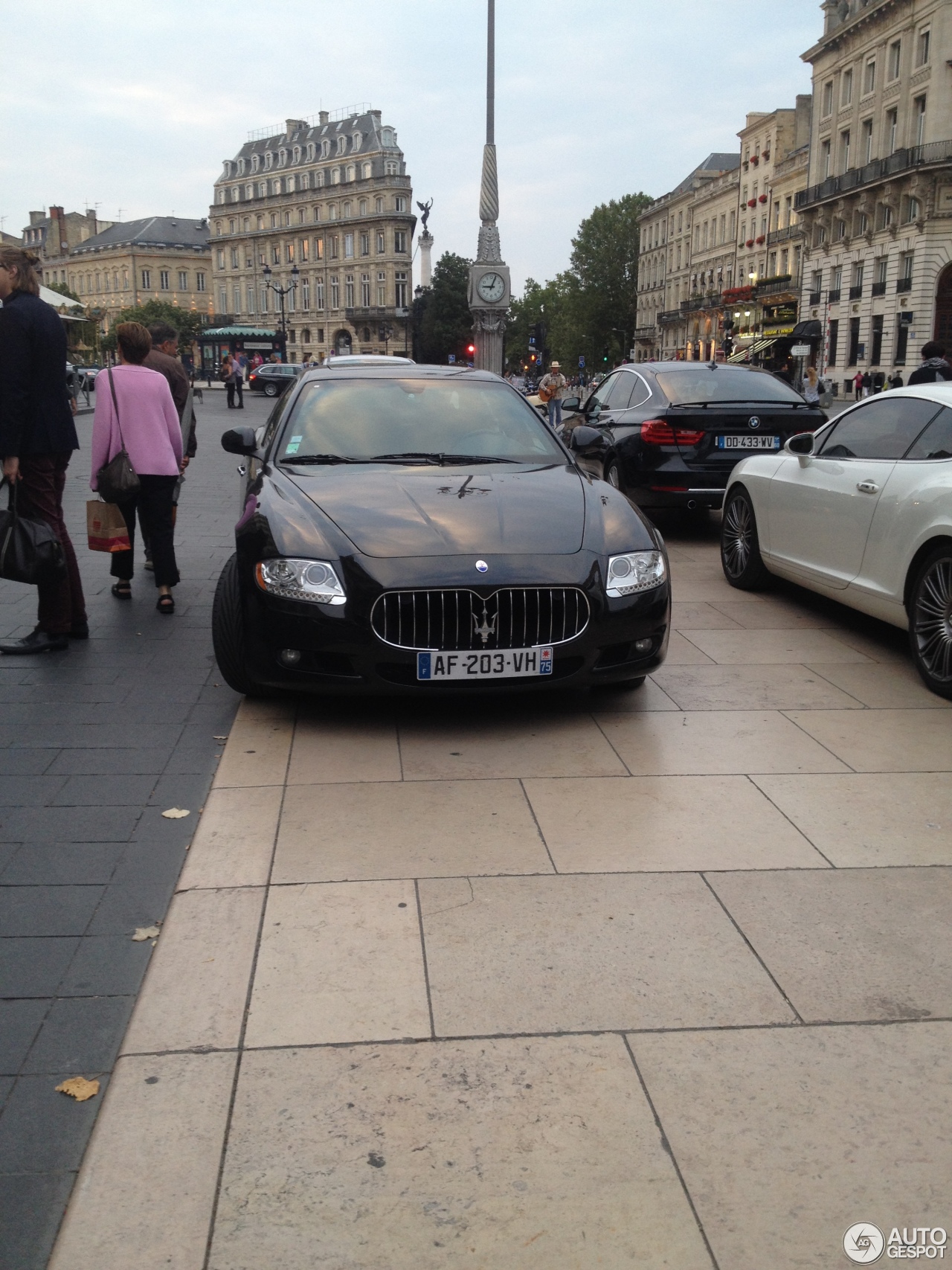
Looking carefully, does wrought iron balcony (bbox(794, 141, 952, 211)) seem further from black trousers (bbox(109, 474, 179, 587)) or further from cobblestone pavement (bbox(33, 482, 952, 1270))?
cobblestone pavement (bbox(33, 482, 952, 1270))

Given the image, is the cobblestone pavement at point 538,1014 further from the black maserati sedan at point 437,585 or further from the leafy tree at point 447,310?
the leafy tree at point 447,310

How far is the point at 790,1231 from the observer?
2.16 metres

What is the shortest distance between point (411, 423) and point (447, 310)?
10740 cm

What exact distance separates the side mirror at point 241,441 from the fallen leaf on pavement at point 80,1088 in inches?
176

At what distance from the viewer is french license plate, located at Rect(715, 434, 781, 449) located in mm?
10430

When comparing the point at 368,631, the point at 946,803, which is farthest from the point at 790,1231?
the point at 368,631

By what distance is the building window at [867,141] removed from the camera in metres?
65.6

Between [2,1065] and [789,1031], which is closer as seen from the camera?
[2,1065]

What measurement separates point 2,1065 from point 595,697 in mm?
3528

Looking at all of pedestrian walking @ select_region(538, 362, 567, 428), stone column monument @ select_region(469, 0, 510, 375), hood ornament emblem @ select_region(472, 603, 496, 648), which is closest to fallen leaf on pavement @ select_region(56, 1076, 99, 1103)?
hood ornament emblem @ select_region(472, 603, 496, 648)

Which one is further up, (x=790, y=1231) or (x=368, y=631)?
(x=368, y=631)

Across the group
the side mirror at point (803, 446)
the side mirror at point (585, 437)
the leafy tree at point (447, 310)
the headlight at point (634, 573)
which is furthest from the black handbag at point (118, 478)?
the leafy tree at point (447, 310)

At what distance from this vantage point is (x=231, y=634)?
525 cm

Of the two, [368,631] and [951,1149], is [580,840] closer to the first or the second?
[368,631]
